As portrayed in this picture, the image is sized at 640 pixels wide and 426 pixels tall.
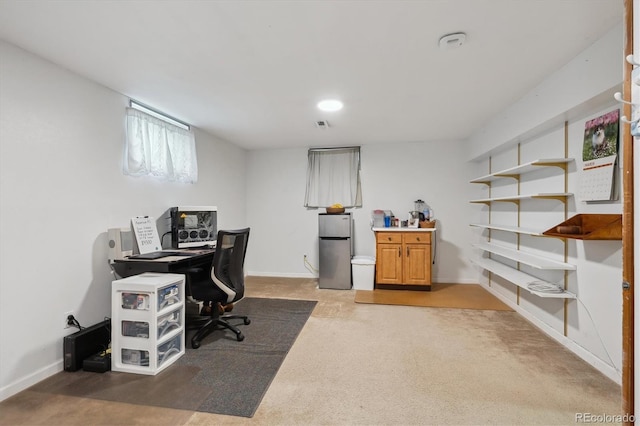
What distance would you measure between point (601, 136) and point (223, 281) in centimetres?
333

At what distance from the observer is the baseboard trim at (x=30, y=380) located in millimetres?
1809

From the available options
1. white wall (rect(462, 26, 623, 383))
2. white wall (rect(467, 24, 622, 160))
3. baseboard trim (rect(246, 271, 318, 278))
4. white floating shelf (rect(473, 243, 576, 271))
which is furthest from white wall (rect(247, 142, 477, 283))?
white wall (rect(467, 24, 622, 160))

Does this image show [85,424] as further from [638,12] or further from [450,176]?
[450,176]

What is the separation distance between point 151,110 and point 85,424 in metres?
A: 2.92

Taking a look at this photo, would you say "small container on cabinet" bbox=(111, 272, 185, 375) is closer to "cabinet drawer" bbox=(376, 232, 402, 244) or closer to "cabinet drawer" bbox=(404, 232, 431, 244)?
"cabinet drawer" bbox=(376, 232, 402, 244)

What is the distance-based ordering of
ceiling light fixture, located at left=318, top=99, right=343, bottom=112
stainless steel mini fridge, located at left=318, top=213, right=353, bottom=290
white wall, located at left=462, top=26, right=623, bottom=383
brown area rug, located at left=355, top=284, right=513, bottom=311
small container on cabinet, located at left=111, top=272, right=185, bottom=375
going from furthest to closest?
stainless steel mini fridge, located at left=318, top=213, right=353, bottom=290
brown area rug, located at left=355, top=284, right=513, bottom=311
ceiling light fixture, located at left=318, top=99, right=343, bottom=112
small container on cabinet, located at left=111, top=272, right=185, bottom=375
white wall, located at left=462, top=26, right=623, bottom=383

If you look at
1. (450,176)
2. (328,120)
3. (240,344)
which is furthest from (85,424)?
(450,176)

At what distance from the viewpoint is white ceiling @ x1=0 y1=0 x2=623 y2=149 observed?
157cm

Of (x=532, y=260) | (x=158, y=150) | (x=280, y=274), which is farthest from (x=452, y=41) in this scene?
(x=280, y=274)

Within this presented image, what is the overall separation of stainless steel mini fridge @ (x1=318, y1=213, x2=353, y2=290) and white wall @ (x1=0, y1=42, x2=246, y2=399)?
2.71m

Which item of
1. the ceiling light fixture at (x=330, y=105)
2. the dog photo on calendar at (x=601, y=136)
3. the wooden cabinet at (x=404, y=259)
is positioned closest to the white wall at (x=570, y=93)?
the dog photo on calendar at (x=601, y=136)

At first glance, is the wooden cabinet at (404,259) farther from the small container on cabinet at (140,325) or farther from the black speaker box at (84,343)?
the black speaker box at (84,343)

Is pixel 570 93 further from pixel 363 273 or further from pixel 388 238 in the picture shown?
pixel 363 273

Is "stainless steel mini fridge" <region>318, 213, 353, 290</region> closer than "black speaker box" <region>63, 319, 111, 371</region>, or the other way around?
A: "black speaker box" <region>63, 319, 111, 371</region>
